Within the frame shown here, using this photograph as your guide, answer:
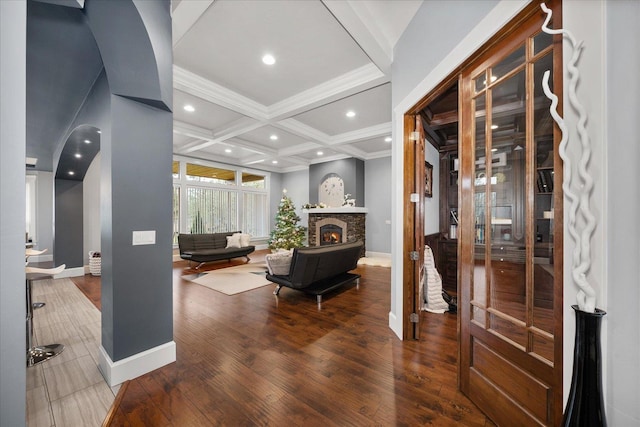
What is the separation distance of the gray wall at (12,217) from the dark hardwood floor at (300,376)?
4.18 ft

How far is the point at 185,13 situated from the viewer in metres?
2.19

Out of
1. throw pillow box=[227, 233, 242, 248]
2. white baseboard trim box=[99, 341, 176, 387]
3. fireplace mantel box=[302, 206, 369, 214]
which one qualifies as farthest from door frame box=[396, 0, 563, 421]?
throw pillow box=[227, 233, 242, 248]

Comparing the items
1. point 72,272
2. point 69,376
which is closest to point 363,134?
point 69,376

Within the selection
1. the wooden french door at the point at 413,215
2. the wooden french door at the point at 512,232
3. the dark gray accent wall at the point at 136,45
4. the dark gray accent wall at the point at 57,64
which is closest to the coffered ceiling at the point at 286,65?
the dark gray accent wall at the point at 136,45

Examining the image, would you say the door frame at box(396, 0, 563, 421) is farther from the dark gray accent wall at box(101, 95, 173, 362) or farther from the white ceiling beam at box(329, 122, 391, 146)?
the white ceiling beam at box(329, 122, 391, 146)

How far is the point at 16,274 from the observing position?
0.67m

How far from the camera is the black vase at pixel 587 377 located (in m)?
0.83

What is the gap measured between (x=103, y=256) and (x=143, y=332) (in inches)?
29.4

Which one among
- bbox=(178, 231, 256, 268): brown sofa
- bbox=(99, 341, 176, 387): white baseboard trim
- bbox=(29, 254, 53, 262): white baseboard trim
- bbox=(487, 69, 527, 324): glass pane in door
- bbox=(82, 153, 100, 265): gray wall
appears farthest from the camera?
bbox=(29, 254, 53, 262): white baseboard trim

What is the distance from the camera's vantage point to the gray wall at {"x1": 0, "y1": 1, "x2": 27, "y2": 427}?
0.63 meters

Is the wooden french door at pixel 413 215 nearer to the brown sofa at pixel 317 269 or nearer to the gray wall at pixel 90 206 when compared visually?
the brown sofa at pixel 317 269

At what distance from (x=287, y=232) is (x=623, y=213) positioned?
7.57m

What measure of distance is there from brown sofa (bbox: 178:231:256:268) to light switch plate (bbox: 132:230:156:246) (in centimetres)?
435

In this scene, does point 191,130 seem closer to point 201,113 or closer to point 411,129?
point 201,113
